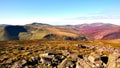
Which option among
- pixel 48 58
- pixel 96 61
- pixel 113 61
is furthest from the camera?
pixel 48 58

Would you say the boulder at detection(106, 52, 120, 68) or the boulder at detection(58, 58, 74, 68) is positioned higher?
the boulder at detection(106, 52, 120, 68)

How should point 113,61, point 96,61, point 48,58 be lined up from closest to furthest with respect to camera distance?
point 113,61 < point 96,61 < point 48,58

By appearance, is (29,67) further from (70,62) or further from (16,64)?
(70,62)

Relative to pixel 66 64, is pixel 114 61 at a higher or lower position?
higher

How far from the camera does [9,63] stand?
64812 millimetres

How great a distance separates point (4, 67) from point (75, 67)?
20960mm

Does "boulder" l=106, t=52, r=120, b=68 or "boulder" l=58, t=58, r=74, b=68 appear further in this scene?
"boulder" l=58, t=58, r=74, b=68

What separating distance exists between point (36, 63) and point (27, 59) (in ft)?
12.3

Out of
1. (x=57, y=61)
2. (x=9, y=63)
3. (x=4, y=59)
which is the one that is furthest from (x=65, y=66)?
(x=4, y=59)

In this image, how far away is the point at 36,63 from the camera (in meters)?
65.2

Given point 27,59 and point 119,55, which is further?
point 27,59

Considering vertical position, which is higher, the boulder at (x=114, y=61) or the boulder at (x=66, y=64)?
the boulder at (x=114, y=61)

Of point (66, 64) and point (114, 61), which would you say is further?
point (66, 64)

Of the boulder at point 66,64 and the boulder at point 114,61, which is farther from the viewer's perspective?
the boulder at point 66,64
